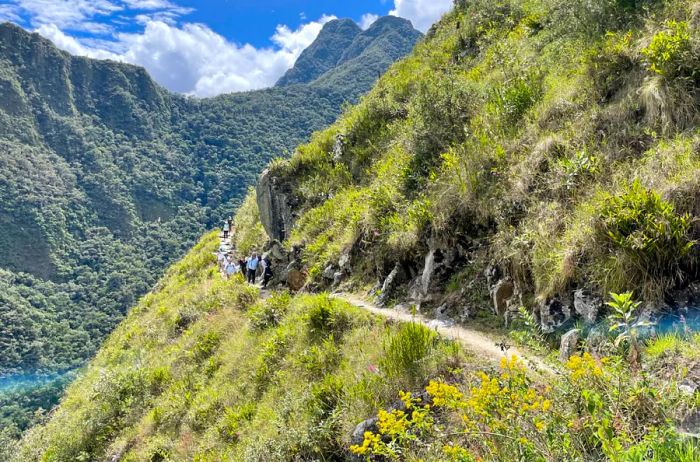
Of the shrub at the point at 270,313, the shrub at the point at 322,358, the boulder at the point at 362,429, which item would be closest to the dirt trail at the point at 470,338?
the shrub at the point at 322,358

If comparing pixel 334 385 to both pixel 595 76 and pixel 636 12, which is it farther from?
pixel 636 12

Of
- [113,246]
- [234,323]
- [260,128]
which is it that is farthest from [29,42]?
[234,323]

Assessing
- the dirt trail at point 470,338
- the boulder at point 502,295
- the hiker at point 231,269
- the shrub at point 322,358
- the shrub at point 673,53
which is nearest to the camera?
the dirt trail at point 470,338

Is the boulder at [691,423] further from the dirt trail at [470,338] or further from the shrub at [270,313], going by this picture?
the shrub at [270,313]

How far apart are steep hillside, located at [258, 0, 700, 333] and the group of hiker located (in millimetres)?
1794

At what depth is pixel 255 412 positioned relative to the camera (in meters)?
6.93

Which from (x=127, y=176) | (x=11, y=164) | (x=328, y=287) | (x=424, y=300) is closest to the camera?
(x=424, y=300)

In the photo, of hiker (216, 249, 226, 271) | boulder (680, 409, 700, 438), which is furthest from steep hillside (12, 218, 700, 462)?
hiker (216, 249, 226, 271)

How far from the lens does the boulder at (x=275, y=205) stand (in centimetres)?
1523

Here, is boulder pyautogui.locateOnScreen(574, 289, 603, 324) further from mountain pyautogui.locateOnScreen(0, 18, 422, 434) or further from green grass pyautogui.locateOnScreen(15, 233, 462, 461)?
mountain pyautogui.locateOnScreen(0, 18, 422, 434)

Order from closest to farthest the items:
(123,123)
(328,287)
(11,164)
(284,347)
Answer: (284,347) < (328,287) < (11,164) < (123,123)

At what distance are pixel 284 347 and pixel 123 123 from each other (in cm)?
20632

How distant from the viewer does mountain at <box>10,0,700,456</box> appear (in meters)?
3.05

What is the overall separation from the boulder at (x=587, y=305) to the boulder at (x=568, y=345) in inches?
11.9
